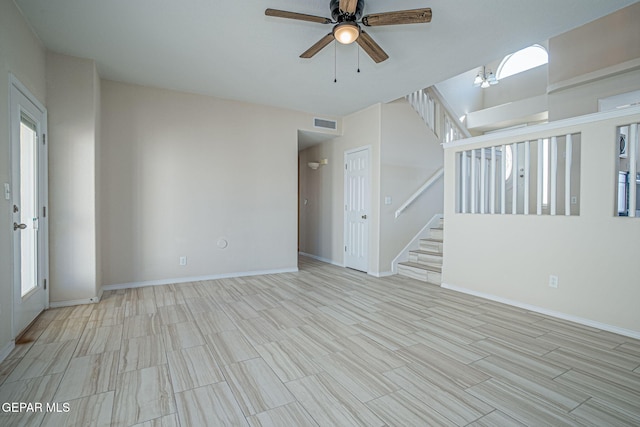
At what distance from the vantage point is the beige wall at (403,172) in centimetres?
499

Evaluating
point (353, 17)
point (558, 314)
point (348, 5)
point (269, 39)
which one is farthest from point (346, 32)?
point (558, 314)

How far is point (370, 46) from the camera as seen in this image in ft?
8.82

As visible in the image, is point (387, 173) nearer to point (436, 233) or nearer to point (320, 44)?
point (436, 233)

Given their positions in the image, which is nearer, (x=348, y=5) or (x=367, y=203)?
(x=348, y=5)

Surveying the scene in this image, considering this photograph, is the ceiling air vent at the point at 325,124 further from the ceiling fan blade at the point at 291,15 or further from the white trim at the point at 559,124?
the ceiling fan blade at the point at 291,15

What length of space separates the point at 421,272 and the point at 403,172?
1.67 m

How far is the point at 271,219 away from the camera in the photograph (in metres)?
5.15

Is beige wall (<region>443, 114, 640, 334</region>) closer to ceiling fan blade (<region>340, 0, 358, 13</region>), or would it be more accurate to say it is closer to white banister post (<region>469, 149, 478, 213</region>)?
white banister post (<region>469, 149, 478, 213</region>)

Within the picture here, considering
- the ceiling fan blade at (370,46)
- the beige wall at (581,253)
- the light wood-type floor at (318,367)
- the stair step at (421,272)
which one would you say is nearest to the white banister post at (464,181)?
the beige wall at (581,253)

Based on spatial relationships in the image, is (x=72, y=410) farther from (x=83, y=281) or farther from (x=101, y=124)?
(x=101, y=124)

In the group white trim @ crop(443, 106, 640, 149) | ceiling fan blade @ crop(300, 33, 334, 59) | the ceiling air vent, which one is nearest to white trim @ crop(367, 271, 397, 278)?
white trim @ crop(443, 106, 640, 149)

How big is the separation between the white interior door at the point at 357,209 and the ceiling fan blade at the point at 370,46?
7.73 feet

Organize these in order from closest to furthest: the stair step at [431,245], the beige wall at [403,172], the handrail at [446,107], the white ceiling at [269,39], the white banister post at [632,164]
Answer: the white ceiling at [269,39] < the white banister post at [632,164] < the stair step at [431,245] < the beige wall at [403,172] < the handrail at [446,107]

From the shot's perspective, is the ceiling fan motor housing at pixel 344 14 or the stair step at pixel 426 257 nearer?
the ceiling fan motor housing at pixel 344 14
